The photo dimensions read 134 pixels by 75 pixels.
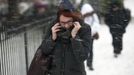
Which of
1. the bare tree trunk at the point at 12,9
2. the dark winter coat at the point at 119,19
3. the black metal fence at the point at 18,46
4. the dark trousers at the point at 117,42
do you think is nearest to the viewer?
the black metal fence at the point at 18,46

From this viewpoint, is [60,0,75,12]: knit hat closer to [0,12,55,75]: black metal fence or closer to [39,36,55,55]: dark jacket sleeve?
[39,36,55,55]: dark jacket sleeve

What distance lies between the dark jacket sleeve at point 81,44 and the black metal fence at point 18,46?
6.05ft

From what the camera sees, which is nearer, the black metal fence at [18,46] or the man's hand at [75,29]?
the man's hand at [75,29]

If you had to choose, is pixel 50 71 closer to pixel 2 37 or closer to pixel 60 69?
pixel 60 69

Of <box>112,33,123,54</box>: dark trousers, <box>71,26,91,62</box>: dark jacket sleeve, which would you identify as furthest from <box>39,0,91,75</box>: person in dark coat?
<box>112,33,123,54</box>: dark trousers

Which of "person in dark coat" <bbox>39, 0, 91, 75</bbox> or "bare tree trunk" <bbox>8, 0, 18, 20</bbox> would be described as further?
"bare tree trunk" <bbox>8, 0, 18, 20</bbox>

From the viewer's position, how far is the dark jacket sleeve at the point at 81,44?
595 cm

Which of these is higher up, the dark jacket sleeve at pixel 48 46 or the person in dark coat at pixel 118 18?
the person in dark coat at pixel 118 18

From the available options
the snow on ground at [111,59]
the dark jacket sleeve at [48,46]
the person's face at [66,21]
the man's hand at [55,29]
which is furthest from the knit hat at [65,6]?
the snow on ground at [111,59]

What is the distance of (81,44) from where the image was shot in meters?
5.99

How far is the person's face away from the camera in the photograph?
5965 millimetres

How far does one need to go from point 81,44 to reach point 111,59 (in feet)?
21.9

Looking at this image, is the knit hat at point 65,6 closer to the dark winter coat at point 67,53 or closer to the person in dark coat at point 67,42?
the person in dark coat at point 67,42

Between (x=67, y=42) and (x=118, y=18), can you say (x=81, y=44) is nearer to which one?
(x=67, y=42)
